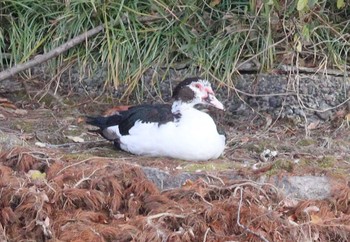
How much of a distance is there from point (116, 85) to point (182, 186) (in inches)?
95.3

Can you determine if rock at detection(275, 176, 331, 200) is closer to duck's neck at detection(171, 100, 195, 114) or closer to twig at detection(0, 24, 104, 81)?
duck's neck at detection(171, 100, 195, 114)

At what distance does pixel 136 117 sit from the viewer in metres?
6.97

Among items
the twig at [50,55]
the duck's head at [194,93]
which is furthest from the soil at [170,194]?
the twig at [50,55]

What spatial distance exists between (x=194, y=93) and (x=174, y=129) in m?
0.41

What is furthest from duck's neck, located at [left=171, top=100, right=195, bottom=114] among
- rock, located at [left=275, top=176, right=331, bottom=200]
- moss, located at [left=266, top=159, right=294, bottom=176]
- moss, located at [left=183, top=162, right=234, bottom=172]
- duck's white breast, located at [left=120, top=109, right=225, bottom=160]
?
rock, located at [left=275, top=176, right=331, bottom=200]

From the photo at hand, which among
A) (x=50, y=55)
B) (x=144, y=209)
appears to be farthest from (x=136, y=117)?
(x=50, y=55)

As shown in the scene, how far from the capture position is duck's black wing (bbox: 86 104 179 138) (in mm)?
6848

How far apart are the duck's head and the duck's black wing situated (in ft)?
0.42

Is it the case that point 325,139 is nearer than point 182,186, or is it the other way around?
point 182,186

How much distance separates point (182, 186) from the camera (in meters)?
5.98

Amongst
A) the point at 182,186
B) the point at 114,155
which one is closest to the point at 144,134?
the point at 114,155

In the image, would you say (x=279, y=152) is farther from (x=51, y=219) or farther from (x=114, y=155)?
(x=51, y=219)

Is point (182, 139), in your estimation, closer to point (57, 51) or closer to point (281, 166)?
point (281, 166)

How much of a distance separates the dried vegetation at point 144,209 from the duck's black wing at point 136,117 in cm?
82
